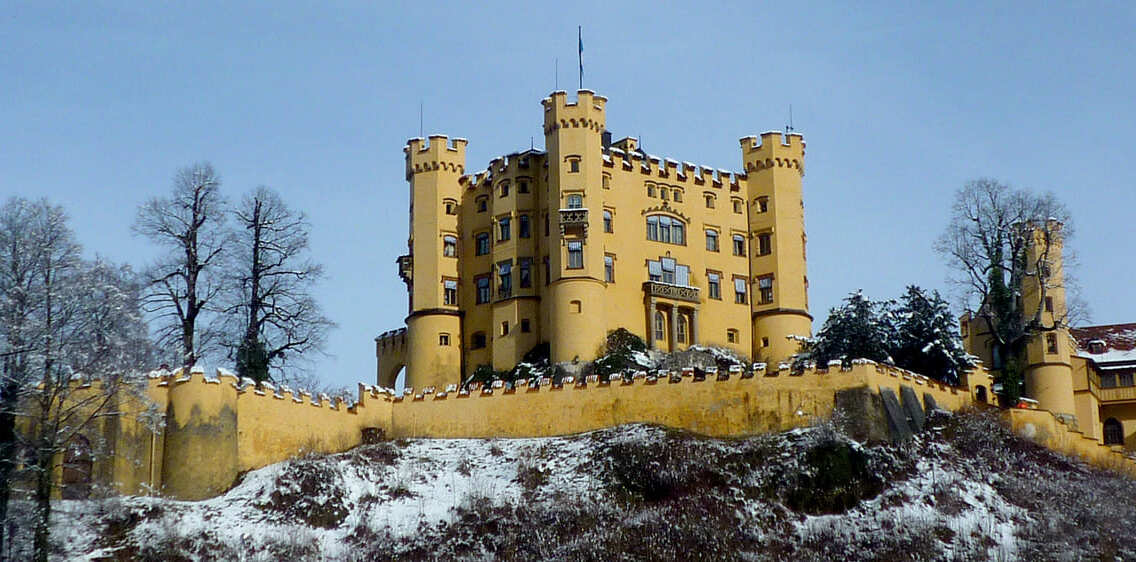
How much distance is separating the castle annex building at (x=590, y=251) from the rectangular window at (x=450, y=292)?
0.24 ft

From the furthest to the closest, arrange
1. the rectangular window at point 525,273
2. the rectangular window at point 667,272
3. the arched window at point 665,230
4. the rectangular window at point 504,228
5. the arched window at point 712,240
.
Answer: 1. the arched window at point 712,240
2. the arched window at point 665,230
3. the rectangular window at point 667,272
4. the rectangular window at point 504,228
5. the rectangular window at point 525,273

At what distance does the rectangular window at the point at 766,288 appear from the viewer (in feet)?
240

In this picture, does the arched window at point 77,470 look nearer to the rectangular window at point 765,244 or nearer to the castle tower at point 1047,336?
the rectangular window at point 765,244

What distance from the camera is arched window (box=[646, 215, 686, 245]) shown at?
236 feet

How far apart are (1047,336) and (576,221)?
68.1 ft

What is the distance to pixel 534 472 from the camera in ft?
180

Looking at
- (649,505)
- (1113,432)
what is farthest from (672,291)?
(1113,432)

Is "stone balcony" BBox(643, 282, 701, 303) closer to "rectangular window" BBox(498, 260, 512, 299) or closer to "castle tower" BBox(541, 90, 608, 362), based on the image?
"castle tower" BBox(541, 90, 608, 362)

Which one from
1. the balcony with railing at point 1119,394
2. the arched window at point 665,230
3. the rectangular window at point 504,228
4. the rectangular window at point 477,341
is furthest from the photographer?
the balcony with railing at point 1119,394

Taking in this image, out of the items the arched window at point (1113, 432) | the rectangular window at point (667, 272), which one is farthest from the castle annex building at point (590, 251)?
the arched window at point (1113, 432)

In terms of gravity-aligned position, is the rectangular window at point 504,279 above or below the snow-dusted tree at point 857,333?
above

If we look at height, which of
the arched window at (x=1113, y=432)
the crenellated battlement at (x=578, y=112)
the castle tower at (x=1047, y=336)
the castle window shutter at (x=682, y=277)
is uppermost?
the crenellated battlement at (x=578, y=112)

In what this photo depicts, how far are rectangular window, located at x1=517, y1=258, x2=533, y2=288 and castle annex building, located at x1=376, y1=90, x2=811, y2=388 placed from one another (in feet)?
0.20

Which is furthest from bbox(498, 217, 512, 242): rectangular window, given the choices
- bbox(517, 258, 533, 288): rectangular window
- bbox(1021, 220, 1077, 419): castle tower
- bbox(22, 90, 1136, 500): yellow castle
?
bbox(1021, 220, 1077, 419): castle tower
